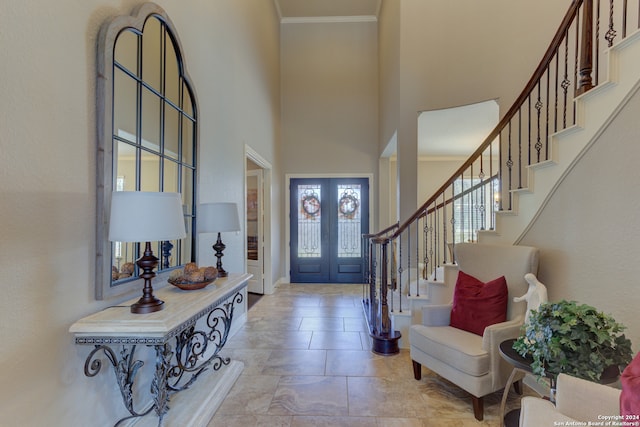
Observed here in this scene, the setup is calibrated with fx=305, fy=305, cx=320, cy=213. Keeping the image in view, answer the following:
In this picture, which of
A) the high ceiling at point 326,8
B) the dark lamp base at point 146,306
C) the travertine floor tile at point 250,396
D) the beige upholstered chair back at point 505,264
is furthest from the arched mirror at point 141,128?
the high ceiling at point 326,8

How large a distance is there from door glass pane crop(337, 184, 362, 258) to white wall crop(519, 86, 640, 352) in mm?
4148

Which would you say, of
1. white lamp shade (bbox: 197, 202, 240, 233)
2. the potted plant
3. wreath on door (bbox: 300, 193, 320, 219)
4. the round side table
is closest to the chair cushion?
the round side table

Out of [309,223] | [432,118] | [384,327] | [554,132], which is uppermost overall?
[432,118]

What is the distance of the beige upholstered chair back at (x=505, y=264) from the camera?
7.36ft

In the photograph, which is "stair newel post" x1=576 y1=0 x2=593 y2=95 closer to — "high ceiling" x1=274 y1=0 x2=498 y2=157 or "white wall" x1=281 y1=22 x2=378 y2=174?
"high ceiling" x1=274 y1=0 x2=498 y2=157

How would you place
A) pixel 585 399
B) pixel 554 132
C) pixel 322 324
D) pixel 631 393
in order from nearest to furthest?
pixel 631 393, pixel 585 399, pixel 554 132, pixel 322 324

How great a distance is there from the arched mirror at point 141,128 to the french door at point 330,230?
12.7ft

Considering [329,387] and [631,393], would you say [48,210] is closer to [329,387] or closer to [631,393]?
[329,387]

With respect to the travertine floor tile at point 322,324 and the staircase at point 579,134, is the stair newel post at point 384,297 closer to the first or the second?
the travertine floor tile at point 322,324

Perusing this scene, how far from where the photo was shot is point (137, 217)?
4.50 feet

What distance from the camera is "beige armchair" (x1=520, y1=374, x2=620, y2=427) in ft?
3.98

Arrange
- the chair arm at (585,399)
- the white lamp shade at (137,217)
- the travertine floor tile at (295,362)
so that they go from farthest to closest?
the travertine floor tile at (295,362) < the white lamp shade at (137,217) < the chair arm at (585,399)

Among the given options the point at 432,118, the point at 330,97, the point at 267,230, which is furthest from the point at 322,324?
the point at 330,97

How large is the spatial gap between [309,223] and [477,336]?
4.33m
